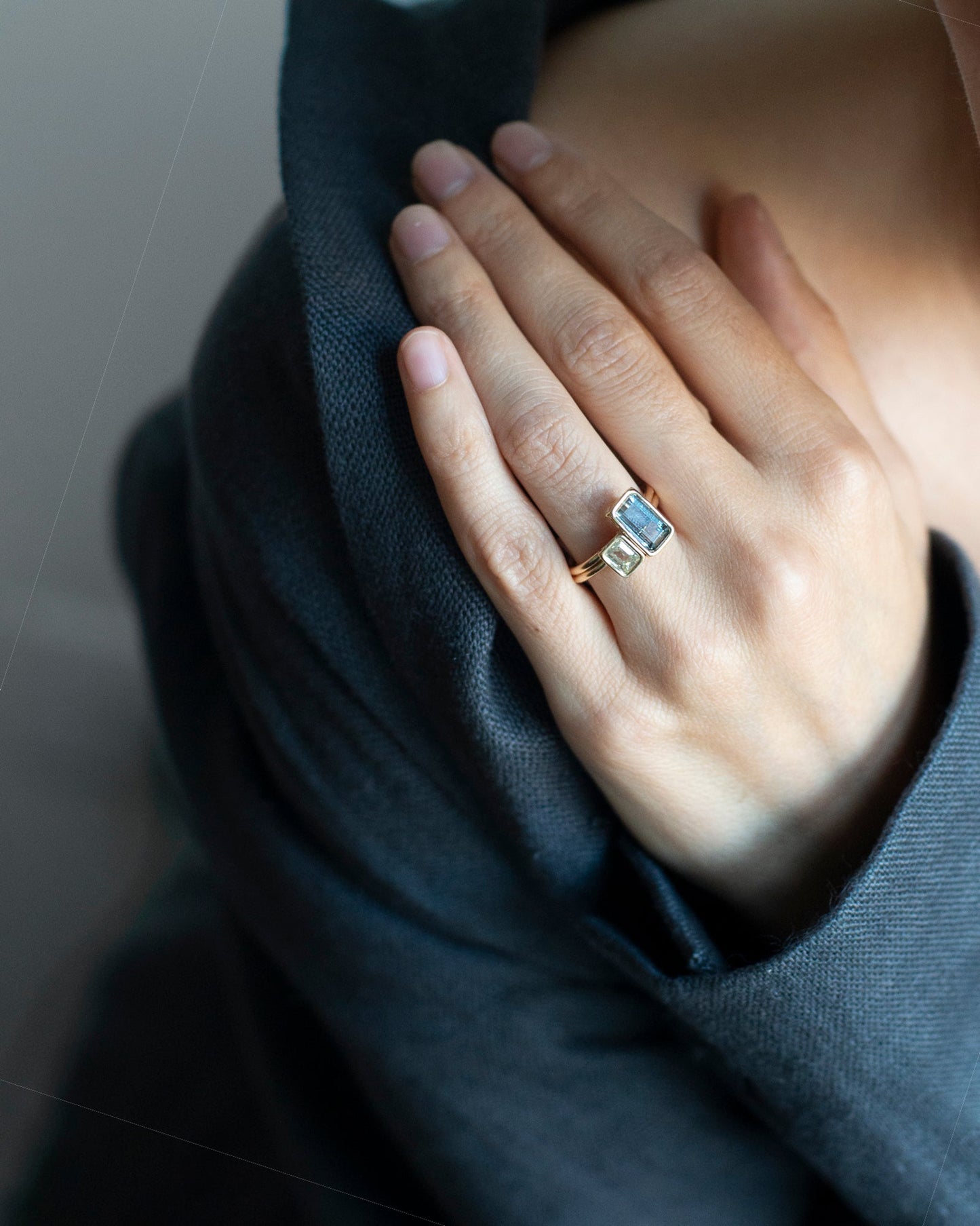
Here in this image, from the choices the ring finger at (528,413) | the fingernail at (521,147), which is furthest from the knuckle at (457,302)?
the fingernail at (521,147)

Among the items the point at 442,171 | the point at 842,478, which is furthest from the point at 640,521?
the point at 442,171

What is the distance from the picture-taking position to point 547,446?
1.51ft

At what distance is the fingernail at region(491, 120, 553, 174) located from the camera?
0.54 metres

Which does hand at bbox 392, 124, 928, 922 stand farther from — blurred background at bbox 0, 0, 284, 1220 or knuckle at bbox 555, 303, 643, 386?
blurred background at bbox 0, 0, 284, 1220

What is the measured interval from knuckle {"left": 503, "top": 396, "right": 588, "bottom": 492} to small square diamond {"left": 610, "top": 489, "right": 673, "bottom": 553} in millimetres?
28

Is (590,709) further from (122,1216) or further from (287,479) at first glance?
(122,1216)

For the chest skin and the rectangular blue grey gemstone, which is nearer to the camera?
the rectangular blue grey gemstone

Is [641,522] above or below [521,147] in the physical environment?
below

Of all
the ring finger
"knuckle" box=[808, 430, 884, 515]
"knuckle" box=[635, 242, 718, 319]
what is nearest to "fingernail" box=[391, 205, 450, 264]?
the ring finger

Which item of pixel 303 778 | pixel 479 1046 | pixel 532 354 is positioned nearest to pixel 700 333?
pixel 532 354

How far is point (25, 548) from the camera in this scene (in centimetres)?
52

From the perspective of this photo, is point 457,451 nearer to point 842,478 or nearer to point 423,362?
point 423,362

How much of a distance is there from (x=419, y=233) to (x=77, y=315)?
199 millimetres

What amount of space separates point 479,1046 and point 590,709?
0.31 meters
